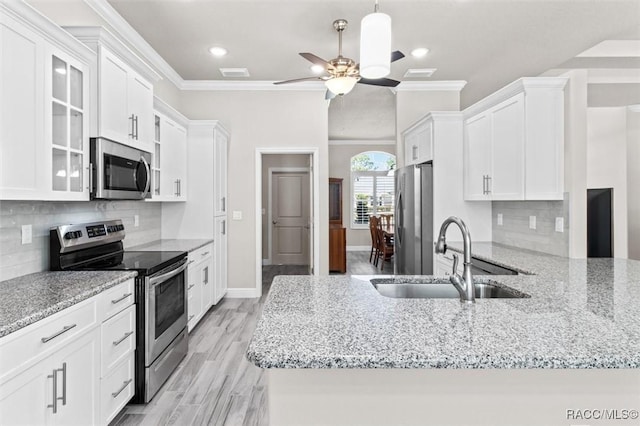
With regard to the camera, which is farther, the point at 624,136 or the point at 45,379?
the point at 624,136

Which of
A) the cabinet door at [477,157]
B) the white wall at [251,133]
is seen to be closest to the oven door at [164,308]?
the white wall at [251,133]

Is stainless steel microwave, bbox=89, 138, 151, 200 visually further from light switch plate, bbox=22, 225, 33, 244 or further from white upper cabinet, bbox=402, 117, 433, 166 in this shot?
white upper cabinet, bbox=402, 117, 433, 166

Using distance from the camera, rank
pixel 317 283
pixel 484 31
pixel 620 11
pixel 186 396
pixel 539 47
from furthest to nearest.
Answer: pixel 539 47
pixel 484 31
pixel 620 11
pixel 186 396
pixel 317 283

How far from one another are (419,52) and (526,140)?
1.48 metres

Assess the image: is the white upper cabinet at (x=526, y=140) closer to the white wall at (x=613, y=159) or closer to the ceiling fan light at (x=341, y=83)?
the white wall at (x=613, y=159)

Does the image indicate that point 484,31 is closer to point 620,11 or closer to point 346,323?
point 620,11

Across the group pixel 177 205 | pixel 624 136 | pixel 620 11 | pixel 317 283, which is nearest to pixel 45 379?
pixel 317 283

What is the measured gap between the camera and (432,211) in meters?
3.87

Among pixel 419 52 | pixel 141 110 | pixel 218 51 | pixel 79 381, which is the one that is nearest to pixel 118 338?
pixel 79 381

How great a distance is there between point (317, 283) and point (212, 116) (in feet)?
12.2

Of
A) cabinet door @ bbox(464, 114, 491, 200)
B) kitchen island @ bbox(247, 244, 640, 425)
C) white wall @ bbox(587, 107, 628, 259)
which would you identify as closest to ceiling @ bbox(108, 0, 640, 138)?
white wall @ bbox(587, 107, 628, 259)

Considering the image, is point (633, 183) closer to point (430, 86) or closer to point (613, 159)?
point (613, 159)

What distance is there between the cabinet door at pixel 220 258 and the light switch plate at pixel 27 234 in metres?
2.20

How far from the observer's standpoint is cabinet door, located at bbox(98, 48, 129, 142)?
222cm
